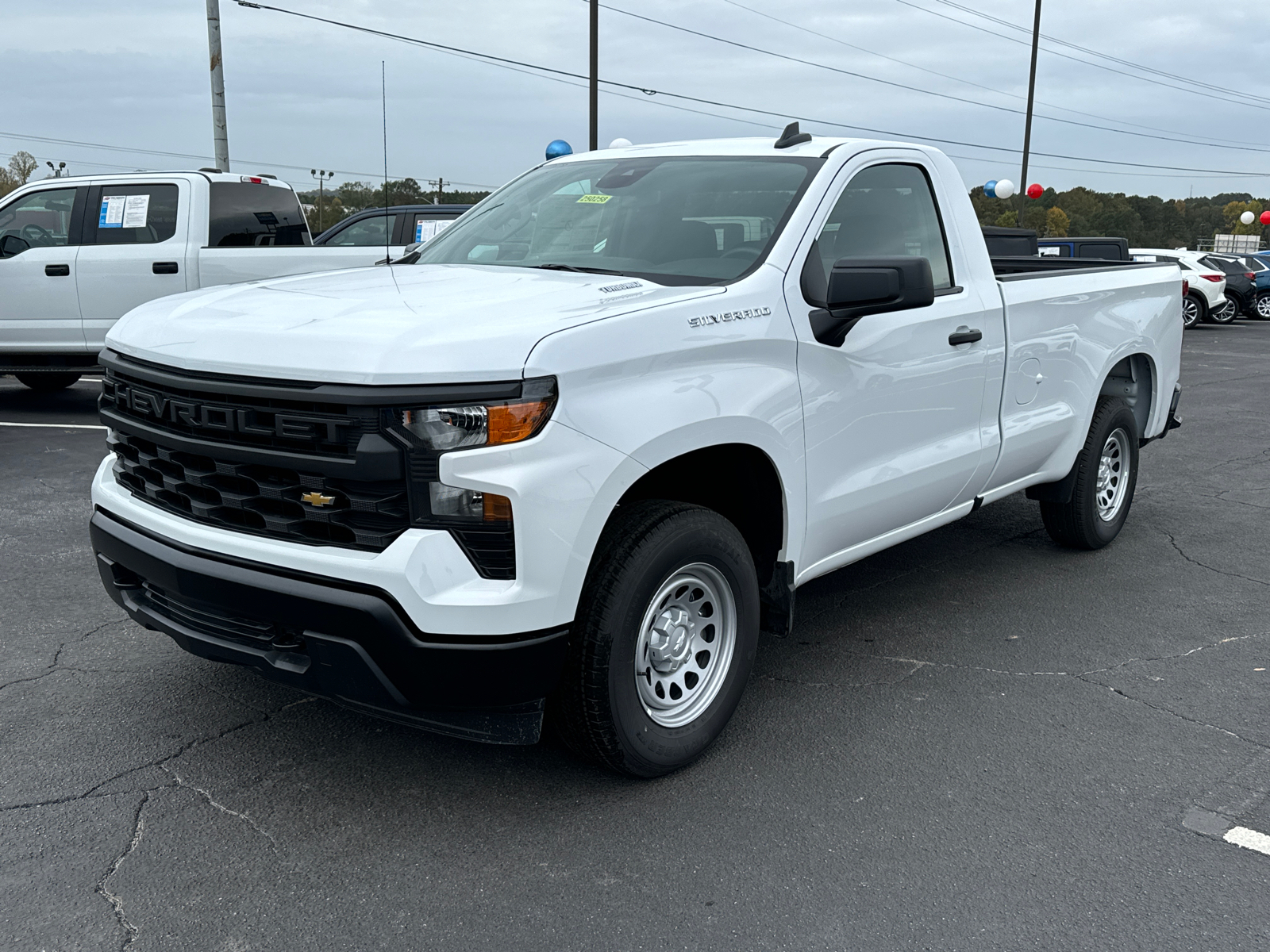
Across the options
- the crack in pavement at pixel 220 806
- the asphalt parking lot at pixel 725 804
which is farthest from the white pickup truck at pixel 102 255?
the crack in pavement at pixel 220 806

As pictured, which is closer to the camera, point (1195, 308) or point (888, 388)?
point (888, 388)

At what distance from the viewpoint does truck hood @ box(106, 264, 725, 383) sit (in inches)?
109

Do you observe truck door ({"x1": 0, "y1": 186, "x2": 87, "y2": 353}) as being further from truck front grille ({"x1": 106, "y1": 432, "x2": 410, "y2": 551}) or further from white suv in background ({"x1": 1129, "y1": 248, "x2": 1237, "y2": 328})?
white suv in background ({"x1": 1129, "y1": 248, "x2": 1237, "y2": 328})

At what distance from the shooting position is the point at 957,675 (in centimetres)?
429

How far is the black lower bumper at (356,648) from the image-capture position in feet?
9.20

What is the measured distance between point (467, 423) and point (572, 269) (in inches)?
51.5

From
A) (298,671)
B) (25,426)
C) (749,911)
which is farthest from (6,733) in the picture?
(25,426)

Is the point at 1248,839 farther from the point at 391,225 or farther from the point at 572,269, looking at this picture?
the point at 391,225

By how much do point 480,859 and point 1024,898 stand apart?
1.41 meters

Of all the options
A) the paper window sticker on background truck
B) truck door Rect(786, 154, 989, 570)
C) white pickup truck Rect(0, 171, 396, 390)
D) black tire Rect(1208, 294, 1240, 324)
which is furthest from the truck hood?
black tire Rect(1208, 294, 1240, 324)

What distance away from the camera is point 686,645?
11.4 feet

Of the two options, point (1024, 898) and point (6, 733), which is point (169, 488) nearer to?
point (6, 733)

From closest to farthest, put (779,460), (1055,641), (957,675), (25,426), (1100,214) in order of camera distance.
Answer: (779,460), (957,675), (1055,641), (25,426), (1100,214)

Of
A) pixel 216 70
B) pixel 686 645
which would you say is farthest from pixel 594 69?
pixel 686 645
